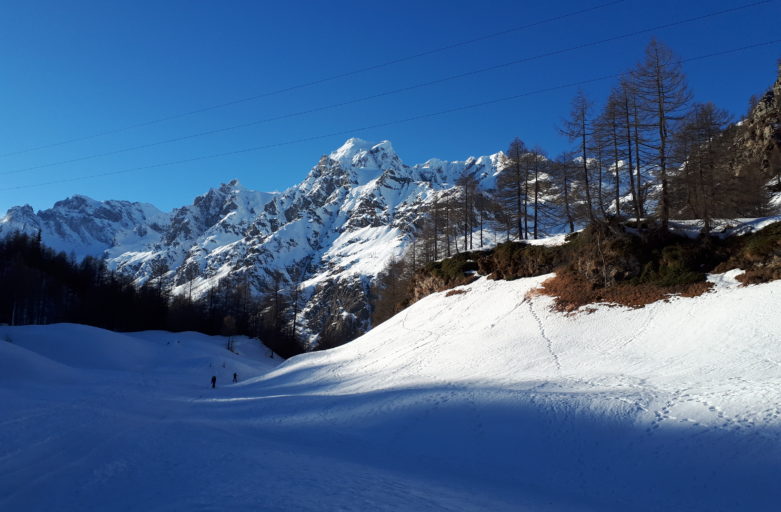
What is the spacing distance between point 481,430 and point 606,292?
1405 cm

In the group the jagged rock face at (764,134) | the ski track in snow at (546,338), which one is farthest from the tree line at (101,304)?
the jagged rock face at (764,134)

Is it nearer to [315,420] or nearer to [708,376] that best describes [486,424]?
[315,420]

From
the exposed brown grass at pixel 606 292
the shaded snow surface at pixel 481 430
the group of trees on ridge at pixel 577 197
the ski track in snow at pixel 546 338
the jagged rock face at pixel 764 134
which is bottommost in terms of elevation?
the shaded snow surface at pixel 481 430

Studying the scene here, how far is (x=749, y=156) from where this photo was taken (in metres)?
55.1

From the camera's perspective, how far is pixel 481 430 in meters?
12.6

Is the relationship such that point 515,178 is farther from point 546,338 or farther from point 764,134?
point 764,134

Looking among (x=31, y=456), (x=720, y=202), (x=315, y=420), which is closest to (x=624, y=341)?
(x=720, y=202)

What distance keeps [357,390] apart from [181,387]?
A: 17.4m

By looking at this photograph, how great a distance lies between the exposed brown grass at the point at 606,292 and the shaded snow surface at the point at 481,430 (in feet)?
2.53

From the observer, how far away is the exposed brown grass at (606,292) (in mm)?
20484

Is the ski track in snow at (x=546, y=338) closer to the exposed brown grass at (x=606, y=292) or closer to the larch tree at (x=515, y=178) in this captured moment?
the exposed brown grass at (x=606, y=292)

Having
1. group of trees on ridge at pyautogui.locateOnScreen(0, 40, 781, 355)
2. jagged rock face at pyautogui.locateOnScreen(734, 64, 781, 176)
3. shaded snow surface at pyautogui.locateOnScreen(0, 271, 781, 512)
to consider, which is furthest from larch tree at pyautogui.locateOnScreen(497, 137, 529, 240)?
jagged rock face at pyautogui.locateOnScreen(734, 64, 781, 176)

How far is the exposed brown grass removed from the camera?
20.5 metres

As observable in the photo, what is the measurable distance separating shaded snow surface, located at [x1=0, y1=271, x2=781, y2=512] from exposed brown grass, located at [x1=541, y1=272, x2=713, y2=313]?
77 cm
